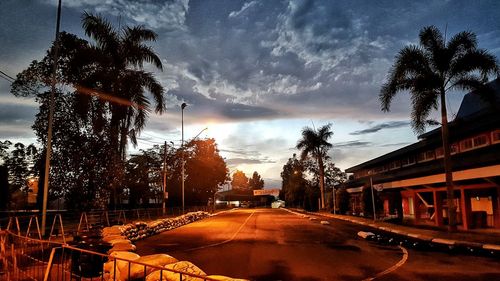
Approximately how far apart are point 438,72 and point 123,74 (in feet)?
65.2

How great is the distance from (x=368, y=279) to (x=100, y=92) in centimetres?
2026

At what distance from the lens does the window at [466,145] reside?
3026 cm

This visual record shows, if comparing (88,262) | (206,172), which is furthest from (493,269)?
(206,172)

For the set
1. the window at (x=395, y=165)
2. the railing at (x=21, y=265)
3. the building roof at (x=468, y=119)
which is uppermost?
the building roof at (x=468, y=119)

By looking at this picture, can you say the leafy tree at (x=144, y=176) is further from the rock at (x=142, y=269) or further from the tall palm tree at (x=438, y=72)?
the rock at (x=142, y=269)

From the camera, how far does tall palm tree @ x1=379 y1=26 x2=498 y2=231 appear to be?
76.4 ft

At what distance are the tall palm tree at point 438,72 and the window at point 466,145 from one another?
756cm

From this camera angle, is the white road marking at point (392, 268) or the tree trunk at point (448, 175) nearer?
the white road marking at point (392, 268)

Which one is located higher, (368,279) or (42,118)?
(42,118)

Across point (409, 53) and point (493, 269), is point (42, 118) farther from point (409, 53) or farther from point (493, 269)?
point (493, 269)

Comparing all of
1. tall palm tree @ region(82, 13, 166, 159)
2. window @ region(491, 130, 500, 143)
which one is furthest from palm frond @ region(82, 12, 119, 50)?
window @ region(491, 130, 500, 143)

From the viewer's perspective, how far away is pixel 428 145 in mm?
35938

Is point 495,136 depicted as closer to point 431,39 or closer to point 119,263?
point 431,39

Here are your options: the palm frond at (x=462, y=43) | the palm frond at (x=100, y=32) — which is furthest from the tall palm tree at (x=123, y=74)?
the palm frond at (x=462, y=43)
